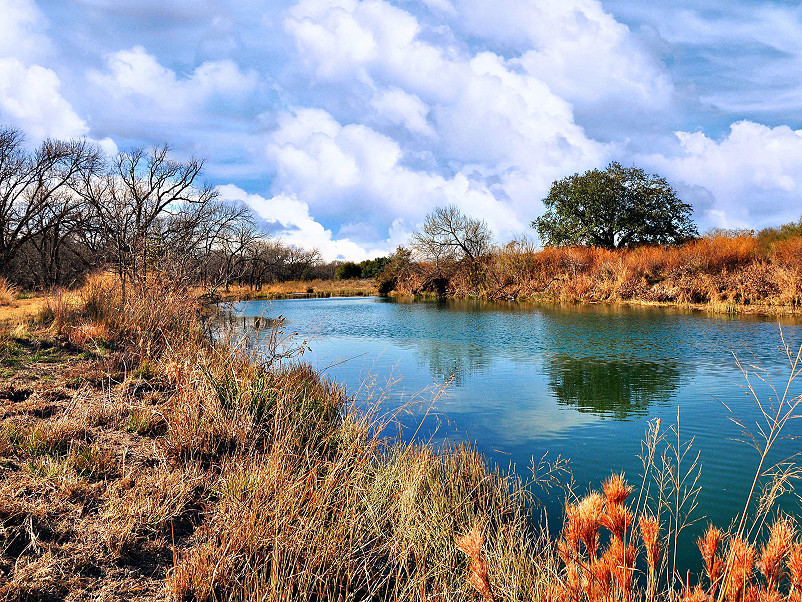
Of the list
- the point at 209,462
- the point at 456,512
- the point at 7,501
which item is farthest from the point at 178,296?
the point at 456,512

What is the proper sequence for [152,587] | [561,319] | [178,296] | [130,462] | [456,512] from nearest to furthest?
[152,587], [456,512], [130,462], [178,296], [561,319]

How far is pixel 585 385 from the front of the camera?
393 inches

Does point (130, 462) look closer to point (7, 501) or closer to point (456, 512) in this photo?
point (7, 501)

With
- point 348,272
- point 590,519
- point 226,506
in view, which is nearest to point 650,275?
point 226,506

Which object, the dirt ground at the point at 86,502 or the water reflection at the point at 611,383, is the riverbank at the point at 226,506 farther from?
the water reflection at the point at 611,383

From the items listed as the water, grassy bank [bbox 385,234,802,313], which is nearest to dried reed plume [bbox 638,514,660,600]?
the water

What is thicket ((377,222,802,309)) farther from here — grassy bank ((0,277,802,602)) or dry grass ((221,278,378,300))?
grassy bank ((0,277,802,602))

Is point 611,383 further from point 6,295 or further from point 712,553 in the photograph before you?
point 6,295

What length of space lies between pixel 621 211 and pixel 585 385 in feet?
95.0

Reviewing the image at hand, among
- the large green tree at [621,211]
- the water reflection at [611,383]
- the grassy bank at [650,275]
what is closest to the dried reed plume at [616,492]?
the water reflection at [611,383]

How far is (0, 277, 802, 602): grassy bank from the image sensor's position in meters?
1.73

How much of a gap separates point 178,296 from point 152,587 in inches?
306

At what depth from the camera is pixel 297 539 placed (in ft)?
10.7

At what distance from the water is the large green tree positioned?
17366 millimetres
